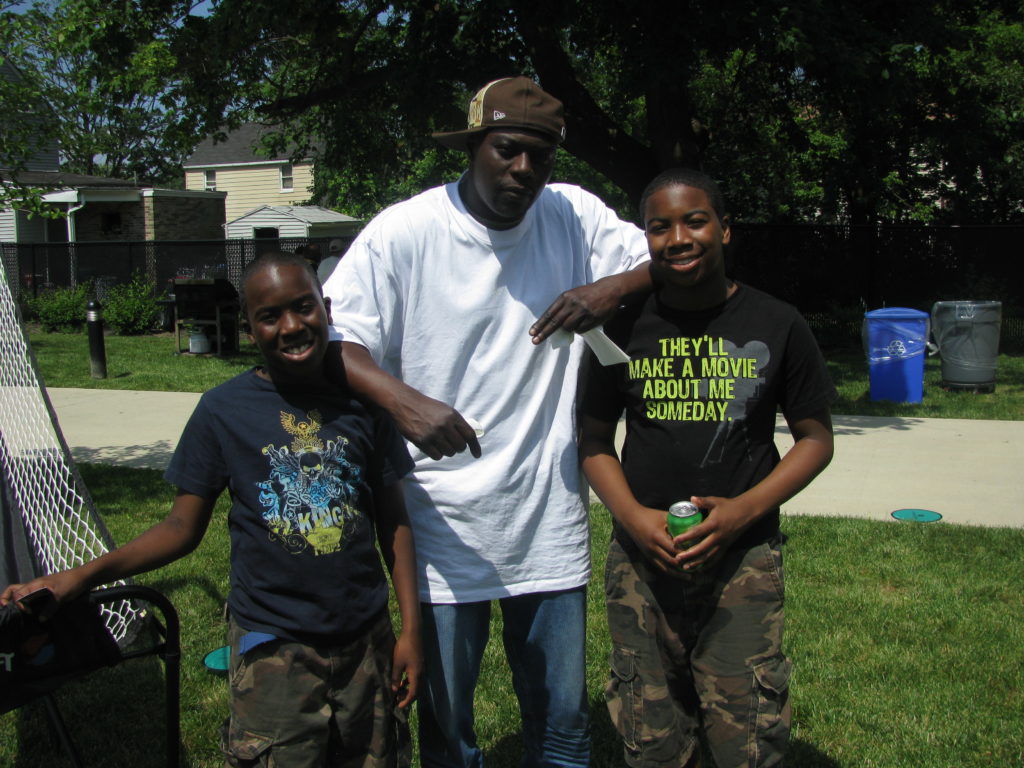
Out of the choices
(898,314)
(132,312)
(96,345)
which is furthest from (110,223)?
(898,314)

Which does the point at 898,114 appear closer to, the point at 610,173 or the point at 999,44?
the point at 999,44

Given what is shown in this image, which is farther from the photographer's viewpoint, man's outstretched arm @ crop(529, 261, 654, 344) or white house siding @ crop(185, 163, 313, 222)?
white house siding @ crop(185, 163, 313, 222)

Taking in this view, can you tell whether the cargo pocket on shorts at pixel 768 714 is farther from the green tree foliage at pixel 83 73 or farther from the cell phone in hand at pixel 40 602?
the green tree foliage at pixel 83 73

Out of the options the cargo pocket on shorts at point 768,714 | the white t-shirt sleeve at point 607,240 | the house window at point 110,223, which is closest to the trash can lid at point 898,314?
the white t-shirt sleeve at point 607,240

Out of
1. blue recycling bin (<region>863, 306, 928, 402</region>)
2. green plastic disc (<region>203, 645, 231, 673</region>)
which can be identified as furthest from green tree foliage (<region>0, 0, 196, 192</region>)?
blue recycling bin (<region>863, 306, 928, 402</region>)

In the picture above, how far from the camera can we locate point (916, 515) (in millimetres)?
5684

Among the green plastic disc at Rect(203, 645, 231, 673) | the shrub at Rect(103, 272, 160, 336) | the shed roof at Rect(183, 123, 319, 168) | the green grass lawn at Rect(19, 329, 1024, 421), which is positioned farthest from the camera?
the shed roof at Rect(183, 123, 319, 168)

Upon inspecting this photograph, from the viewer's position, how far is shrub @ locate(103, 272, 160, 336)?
17.7 m

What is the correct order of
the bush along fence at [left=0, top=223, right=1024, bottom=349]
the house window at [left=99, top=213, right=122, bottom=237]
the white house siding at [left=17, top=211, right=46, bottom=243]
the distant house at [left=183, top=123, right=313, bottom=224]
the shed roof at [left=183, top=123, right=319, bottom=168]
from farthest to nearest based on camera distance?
the shed roof at [left=183, top=123, right=319, bottom=168] → the distant house at [left=183, top=123, right=313, bottom=224] → the house window at [left=99, top=213, right=122, bottom=237] → the white house siding at [left=17, top=211, right=46, bottom=243] → the bush along fence at [left=0, top=223, right=1024, bottom=349]

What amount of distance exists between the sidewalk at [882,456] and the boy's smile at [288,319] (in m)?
4.37

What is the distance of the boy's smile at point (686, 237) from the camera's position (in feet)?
7.08

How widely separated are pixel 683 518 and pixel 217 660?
254 centimetres

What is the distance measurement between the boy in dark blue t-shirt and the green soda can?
24.6 inches

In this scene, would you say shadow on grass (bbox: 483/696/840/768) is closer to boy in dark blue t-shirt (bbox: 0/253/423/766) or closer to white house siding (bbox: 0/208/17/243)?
boy in dark blue t-shirt (bbox: 0/253/423/766)
